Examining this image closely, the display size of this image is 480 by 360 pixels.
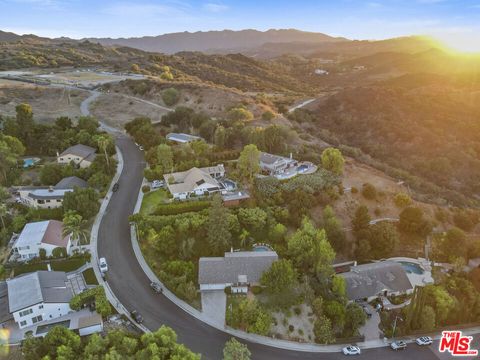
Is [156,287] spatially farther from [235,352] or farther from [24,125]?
[24,125]

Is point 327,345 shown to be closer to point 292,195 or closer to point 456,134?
point 292,195

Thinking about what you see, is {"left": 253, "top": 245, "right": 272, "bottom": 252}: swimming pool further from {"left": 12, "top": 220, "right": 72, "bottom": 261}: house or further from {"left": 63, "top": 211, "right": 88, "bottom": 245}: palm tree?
{"left": 12, "top": 220, "right": 72, "bottom": 261}: house

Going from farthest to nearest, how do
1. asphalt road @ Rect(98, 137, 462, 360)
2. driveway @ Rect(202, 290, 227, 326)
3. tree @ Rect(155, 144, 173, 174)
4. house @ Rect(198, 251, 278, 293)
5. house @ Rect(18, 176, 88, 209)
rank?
tree @ Rect(155, 144, 173, 174)
house @ Rect(18, 176, 88, 209)
house @ Rect(198, 251, 278, 293)
driveway @ Rect(202, 290, 227, 326)
asphalt road @ Rect(98, 137, 462, 360)

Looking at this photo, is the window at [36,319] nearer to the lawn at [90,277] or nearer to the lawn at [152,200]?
the lawn at [90,277]

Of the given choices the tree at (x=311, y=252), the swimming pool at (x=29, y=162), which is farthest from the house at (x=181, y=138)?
the tree at (x=311, y=252)

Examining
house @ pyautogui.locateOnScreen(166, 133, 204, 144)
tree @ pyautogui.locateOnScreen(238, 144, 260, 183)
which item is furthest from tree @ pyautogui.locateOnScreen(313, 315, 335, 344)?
house @ pyautogui.locateOnScreen(166, 133, 204, 144)

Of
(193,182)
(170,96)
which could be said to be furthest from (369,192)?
(170,96)
